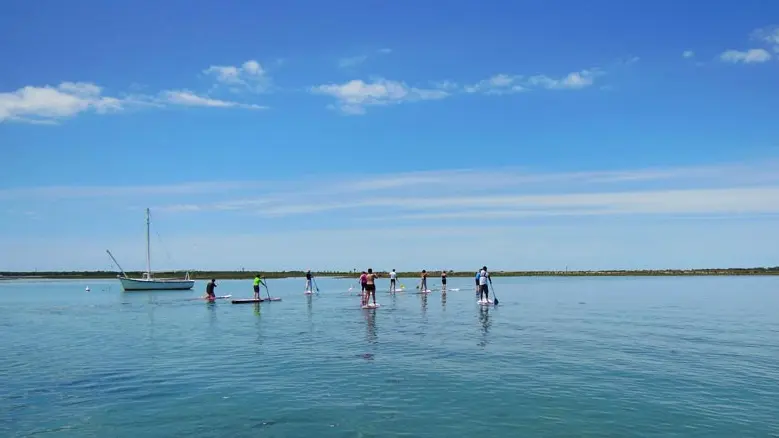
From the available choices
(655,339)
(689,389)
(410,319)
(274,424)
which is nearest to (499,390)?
(689,389)

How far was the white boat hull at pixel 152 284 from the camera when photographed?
87.1 metres

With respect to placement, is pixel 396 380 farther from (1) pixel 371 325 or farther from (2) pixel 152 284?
(2) pixel 152 284

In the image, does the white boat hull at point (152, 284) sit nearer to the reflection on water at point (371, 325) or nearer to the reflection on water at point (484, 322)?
the reflection on water at point (371, 325)

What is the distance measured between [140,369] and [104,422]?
6.56 m

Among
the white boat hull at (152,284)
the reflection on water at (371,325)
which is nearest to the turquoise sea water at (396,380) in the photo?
the reflection on water at (371,325)

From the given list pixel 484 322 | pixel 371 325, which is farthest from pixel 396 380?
pixel 484 322

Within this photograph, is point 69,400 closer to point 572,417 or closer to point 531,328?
point 572,417

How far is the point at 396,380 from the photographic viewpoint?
1706 centimetres

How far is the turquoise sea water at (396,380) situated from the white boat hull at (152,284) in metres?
58.0

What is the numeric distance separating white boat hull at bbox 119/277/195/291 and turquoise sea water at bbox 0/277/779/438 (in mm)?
58022

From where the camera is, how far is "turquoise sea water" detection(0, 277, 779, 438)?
1281 centimetres

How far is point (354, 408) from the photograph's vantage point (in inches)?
555

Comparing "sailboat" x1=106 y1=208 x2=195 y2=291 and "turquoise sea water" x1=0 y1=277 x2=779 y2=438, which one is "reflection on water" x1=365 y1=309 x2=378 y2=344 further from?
"sailboat" x1=106 y1=208 x2=195 y2=291

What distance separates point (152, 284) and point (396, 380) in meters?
80.1
